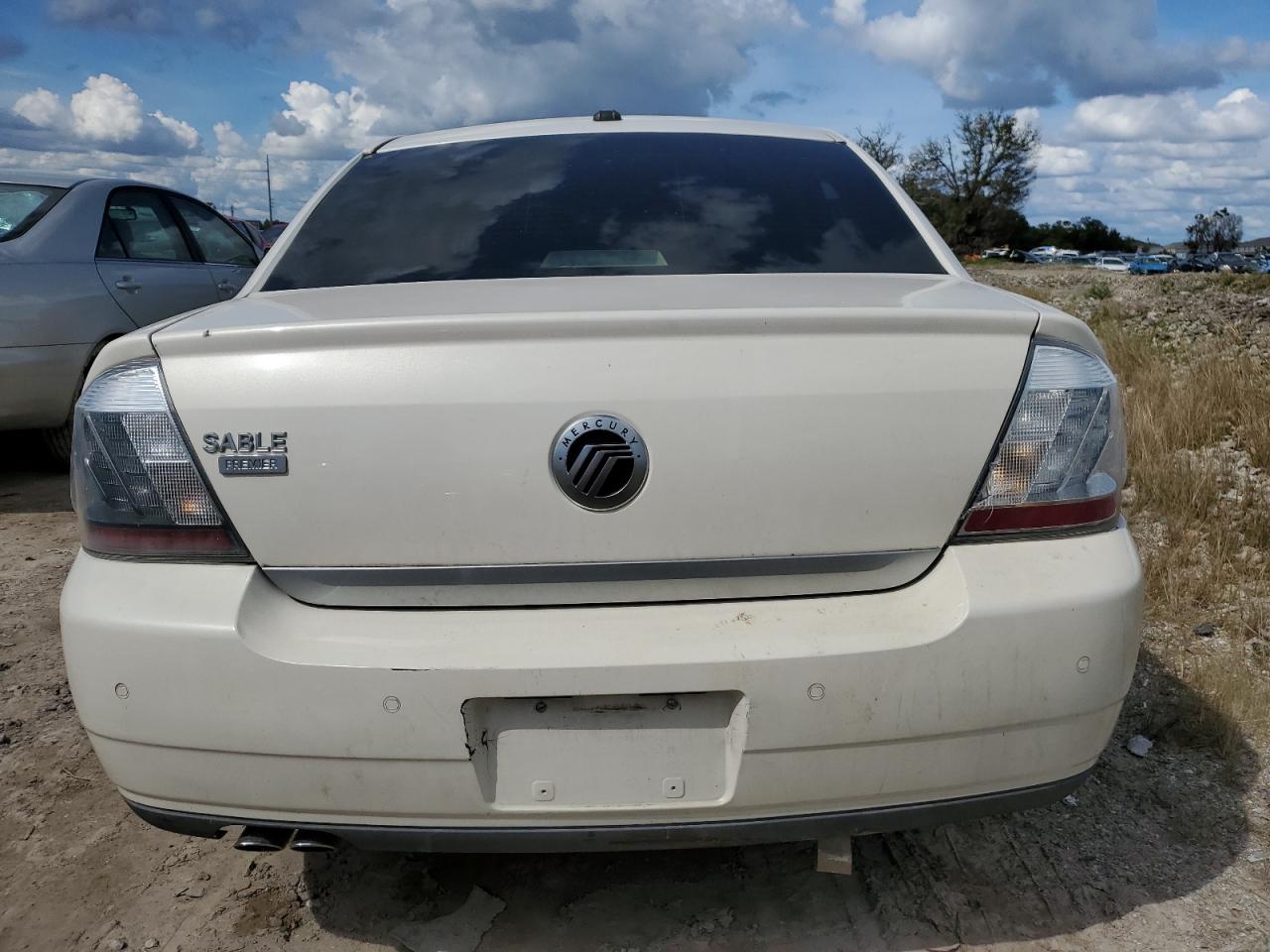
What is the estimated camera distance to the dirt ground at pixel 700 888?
Result: 212 centimetres

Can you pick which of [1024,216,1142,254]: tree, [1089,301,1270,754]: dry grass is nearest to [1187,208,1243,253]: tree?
[1024,216,1142,254]: tree

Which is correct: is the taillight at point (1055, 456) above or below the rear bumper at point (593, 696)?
above

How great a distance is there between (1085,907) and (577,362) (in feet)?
5.19

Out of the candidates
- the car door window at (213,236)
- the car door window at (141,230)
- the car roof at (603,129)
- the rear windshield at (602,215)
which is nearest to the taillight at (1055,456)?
the rear windshield at (602,215)

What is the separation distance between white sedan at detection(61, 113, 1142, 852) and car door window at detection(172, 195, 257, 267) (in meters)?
5.39

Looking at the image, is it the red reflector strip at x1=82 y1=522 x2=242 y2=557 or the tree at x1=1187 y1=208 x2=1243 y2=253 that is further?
the tree at x1=1187 y1=208 x2=1243 y2=253

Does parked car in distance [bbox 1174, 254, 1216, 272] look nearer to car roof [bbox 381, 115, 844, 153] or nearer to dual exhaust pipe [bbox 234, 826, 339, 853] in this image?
car roof [bbox 381, 115, 844, 153]

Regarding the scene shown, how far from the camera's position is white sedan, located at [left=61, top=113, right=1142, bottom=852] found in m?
1.66

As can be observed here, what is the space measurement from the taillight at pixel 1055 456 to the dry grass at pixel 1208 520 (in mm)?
1502

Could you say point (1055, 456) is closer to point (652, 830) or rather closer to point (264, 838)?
point (652, 830)

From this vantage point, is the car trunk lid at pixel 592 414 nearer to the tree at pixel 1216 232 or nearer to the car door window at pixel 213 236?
the car door window at pixel 213 236

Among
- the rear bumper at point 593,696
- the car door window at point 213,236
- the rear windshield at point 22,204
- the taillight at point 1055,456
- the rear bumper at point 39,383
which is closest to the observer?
the rear bumper at point 593,696

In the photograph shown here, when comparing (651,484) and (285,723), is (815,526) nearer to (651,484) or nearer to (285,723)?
(651,484)

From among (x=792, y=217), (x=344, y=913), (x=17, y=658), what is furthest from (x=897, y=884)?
(x=17, y=658)
